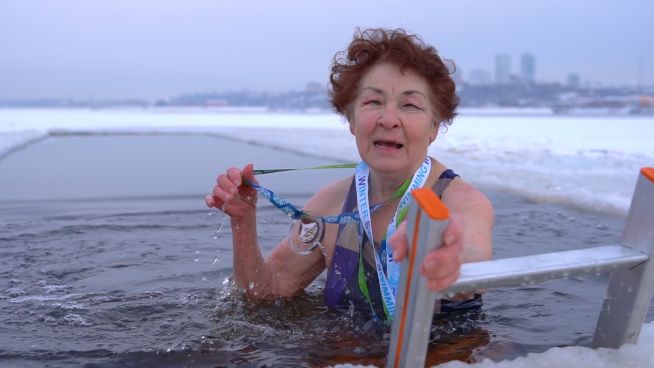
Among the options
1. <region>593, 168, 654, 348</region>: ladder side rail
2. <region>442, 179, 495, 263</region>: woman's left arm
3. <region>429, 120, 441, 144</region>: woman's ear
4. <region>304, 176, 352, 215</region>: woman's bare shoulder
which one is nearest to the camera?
<region>593, 168, 654, 348</region>: ladder side rail

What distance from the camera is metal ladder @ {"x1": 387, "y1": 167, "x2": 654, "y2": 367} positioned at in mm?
1774

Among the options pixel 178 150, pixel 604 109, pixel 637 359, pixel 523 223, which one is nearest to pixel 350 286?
pixel 637 359

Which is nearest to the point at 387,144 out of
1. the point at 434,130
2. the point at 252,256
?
the point at 434,130

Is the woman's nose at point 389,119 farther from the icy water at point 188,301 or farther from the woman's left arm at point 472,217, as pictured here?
the icy water at point 188,301

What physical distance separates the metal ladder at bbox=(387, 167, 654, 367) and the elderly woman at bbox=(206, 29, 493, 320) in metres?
0.53

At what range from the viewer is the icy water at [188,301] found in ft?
10.1

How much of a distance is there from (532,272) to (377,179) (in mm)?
1484

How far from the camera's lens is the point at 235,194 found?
3107 millimetres

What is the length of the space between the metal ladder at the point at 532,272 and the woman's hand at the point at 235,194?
1.27m

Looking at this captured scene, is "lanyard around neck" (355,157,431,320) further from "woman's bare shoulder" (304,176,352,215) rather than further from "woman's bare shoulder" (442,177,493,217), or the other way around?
"woman's bare shoulder" (304,176,352,215)

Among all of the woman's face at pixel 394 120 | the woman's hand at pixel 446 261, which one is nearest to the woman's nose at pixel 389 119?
the woman's face at pixel 394 120

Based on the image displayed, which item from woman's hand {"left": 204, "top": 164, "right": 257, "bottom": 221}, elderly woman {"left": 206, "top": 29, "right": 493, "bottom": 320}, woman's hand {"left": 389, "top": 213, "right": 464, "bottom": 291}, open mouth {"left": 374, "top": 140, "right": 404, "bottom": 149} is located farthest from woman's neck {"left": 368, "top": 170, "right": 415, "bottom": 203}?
woman's hand {"left": 389, "top": 213, "right": 464, "bottom": 291}

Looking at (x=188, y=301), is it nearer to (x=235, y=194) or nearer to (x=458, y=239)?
(x=235, y=194)

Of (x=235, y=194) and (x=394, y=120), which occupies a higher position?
(x=394, y=120)
